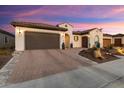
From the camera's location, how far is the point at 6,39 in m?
9.41

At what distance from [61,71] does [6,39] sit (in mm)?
3598

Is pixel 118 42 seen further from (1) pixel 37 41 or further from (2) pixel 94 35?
(1) pixel 37 41

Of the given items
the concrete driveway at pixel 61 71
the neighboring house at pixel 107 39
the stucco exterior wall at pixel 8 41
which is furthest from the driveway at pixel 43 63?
the neighboring house at pixel 107 39

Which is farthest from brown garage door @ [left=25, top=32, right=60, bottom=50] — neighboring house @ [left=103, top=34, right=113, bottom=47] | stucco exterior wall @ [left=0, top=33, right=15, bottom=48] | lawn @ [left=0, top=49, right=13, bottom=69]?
neighboring house @ [left=103, top=34, right=113, bottom=47]

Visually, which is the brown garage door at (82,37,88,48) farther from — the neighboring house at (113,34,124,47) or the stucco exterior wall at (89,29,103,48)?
the neighboring house at (113,34,124,47)

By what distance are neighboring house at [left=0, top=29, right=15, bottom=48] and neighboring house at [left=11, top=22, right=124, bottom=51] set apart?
11.0 inches

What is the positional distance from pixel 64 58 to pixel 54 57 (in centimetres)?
53

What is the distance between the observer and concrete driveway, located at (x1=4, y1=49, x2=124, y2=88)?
20.9ft

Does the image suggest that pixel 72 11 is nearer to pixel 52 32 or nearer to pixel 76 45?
pixel 76 45


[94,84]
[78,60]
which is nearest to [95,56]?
[78,60]

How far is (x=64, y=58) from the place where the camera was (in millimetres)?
9633

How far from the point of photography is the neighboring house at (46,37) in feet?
31.0

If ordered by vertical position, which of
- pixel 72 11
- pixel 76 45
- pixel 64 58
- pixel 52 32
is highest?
pixel 72 11

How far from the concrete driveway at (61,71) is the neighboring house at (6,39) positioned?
2.94 ft
